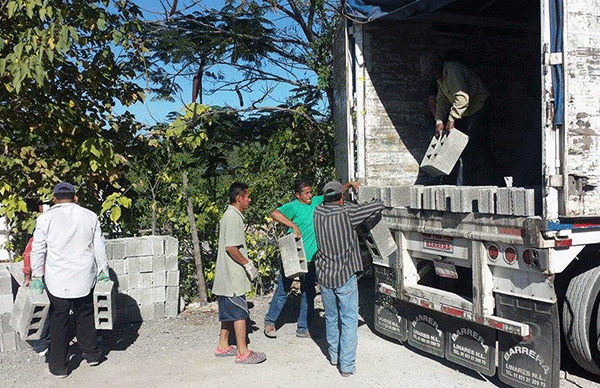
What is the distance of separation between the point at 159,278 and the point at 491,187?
3.85 metres

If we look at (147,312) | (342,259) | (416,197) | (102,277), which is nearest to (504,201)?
(416,197)

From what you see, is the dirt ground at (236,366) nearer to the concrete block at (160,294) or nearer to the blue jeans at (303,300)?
the blue jeans at (303,300)

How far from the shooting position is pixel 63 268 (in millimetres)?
4711

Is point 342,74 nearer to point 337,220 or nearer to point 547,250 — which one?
point 337,220

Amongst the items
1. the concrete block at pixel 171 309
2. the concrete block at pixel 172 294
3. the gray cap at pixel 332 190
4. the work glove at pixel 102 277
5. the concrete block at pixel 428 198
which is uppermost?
the gray cap at pixel 332 190

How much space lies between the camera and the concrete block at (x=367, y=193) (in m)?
5.50

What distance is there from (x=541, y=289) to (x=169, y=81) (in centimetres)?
620

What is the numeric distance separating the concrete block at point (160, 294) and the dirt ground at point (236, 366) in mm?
448

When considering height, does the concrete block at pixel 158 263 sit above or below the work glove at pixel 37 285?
below

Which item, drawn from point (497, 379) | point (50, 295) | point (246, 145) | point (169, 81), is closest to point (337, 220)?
point (497, 379)

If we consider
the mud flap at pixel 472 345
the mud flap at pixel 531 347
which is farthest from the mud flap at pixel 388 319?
the mud flap at pixel 531 347

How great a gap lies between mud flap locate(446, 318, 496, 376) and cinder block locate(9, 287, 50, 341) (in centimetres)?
337

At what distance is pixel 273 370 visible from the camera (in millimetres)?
4809

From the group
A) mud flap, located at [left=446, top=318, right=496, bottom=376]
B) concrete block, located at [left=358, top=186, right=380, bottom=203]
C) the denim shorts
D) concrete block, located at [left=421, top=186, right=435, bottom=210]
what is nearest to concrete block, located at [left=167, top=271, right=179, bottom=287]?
the denim shorts
